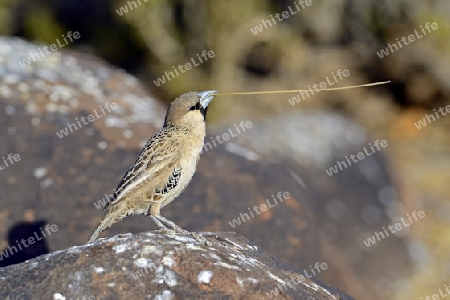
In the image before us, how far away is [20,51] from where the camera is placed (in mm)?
9750

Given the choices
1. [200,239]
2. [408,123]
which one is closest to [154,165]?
[200,239]

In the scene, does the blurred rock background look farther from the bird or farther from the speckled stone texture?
the bird

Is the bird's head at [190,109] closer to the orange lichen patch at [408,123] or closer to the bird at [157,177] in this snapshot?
the bird at [157,177]

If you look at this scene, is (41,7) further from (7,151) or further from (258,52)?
(7,151)

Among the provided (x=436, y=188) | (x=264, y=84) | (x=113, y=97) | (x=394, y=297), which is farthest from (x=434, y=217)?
(x=113, y=97)

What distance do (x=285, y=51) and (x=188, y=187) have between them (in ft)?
34.7

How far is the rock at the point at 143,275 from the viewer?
411cm

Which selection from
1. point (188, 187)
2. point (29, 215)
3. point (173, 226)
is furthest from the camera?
point (188, 187)

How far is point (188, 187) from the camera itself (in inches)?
288

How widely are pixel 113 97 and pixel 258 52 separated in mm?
9051

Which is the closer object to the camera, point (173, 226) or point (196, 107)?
point (173, 226)

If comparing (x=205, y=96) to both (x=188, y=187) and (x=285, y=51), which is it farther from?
(x=285, y=51)

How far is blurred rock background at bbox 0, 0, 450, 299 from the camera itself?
16.0 m

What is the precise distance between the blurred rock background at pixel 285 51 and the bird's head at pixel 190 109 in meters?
9.24
